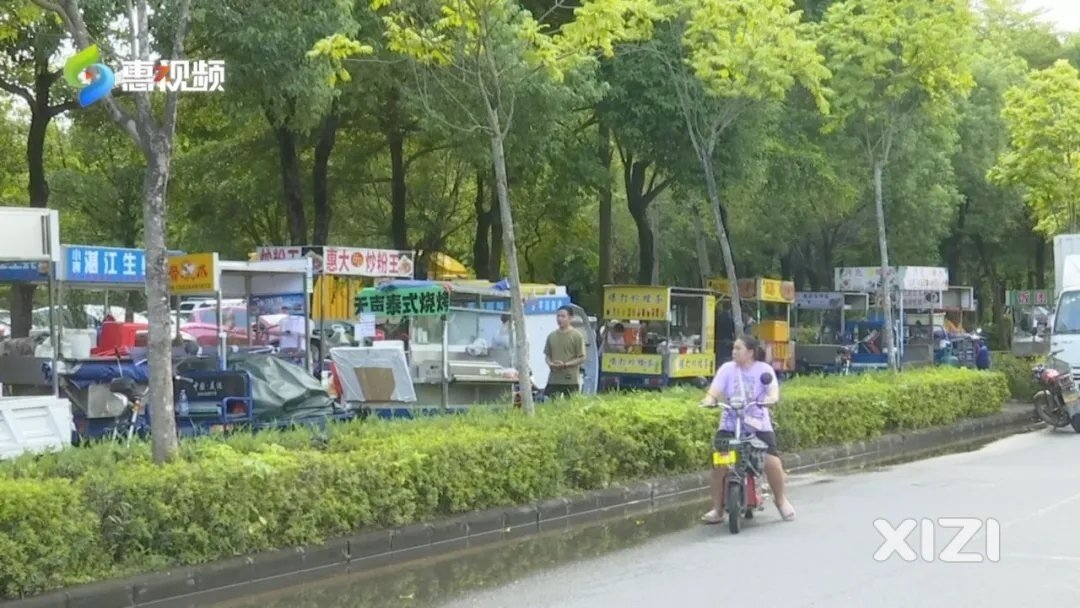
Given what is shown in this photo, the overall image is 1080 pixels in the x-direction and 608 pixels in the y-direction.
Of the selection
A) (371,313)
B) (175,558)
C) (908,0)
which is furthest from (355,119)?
(175,558)

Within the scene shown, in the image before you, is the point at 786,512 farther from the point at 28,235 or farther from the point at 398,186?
the point at 398,186

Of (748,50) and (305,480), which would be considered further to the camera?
(748,50)

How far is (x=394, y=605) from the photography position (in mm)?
7816

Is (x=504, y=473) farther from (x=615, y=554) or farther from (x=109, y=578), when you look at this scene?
(x=109, y=578)

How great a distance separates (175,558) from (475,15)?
19.7 ft

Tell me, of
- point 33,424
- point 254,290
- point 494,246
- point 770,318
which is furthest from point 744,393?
point 494,246

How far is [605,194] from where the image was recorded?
26484 millimetres

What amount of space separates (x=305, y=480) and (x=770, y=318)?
20.0 metres

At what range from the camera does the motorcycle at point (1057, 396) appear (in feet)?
64.3

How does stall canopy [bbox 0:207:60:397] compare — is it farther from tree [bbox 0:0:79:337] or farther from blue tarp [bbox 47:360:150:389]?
tree [bbox 0:0:79:337]

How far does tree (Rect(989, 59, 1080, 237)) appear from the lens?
2505 cm

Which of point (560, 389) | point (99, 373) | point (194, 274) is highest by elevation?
point (194, 274)

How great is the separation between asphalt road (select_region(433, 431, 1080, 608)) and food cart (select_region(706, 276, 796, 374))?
1323 centimetres

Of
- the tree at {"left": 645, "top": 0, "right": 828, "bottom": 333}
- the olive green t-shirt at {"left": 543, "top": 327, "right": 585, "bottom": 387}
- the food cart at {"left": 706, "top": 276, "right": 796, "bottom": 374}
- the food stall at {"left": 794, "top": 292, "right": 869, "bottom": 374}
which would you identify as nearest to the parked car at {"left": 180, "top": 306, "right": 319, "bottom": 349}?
the olive green t-shirt at {"left": 543, "top": 327, "right": 585, "bottom": 387}
